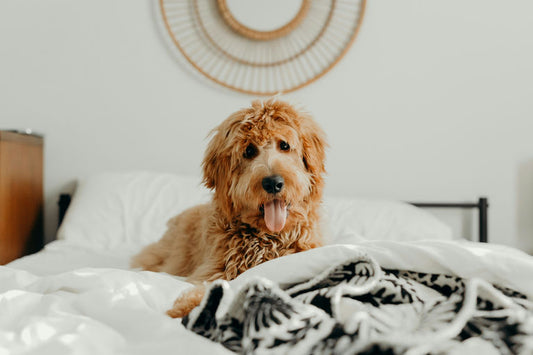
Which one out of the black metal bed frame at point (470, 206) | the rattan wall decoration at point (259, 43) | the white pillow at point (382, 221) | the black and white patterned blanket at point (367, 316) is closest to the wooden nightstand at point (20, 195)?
the black metal bed frame at point (470, 206)

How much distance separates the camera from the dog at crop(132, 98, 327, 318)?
1448mm

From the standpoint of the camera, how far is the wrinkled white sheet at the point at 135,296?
2.41 ft

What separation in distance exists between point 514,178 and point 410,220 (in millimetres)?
1001

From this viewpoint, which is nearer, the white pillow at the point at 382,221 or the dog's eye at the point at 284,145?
the dog's eye at the point at 284,145

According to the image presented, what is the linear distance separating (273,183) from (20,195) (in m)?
2.00

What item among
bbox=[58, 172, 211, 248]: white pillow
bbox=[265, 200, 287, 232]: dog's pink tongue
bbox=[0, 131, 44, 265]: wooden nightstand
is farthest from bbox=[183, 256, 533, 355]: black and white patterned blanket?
bbox=[0, 131, 44, 265]: wooden nightstand

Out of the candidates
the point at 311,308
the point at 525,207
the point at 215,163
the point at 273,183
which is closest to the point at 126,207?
the point at 215,163

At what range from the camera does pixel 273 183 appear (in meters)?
1.41

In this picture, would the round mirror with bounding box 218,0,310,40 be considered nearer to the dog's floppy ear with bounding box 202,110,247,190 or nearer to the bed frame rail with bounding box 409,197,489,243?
the dog's floppy ear with bounding box 202,110,247,190

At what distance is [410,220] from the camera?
2.35 metres

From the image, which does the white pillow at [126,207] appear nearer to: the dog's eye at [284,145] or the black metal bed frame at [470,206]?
the black metal bed frame at [470,206]

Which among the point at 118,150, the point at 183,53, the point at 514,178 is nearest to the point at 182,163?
the point at 118,150

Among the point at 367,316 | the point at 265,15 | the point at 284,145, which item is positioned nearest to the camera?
the point at 367,316

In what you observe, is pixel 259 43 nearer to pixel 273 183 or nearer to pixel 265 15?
pixel 265 15
